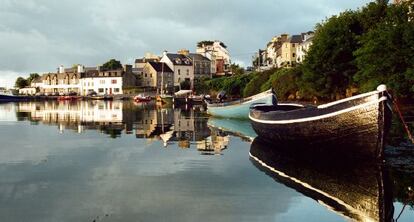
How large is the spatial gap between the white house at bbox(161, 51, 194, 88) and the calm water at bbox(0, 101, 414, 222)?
4722 inches

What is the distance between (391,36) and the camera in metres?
42.0

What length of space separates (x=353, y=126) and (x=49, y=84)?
164744 millimetres

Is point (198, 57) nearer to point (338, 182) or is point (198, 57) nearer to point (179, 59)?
point (179, 59)

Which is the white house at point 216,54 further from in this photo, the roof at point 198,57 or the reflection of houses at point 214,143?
the reflection of houses at point 214,143

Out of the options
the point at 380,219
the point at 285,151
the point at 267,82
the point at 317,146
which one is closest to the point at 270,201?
the point at 380,219

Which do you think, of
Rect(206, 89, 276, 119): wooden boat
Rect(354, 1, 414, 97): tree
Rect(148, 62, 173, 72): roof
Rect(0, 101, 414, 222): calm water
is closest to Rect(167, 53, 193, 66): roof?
Rect(148, 62, 173, 72): roof

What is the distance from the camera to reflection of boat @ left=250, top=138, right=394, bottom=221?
39.1 ft

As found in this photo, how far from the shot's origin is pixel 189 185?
14.6m

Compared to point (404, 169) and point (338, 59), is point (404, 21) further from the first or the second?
point (404, 169)

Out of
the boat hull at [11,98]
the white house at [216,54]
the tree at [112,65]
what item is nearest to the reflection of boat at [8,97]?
the boat hull at [11,98]

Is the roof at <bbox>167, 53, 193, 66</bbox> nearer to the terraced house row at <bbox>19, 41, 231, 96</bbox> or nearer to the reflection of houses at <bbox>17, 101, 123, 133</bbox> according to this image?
the terraced house row at <bbox>19, 41, 231, 96</bbox>

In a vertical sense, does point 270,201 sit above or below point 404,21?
below

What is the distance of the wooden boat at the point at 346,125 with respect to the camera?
16.9m

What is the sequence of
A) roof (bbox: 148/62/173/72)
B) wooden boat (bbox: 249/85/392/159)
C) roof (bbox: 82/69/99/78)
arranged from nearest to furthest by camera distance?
wooden boat (bbox: 249/85/392/159), roof (bbox: 148/62/173/72), roof (bbox: 82/69/99/78)
